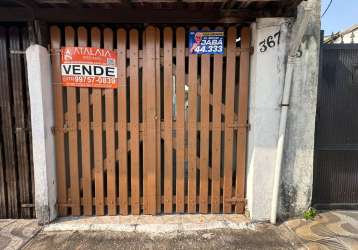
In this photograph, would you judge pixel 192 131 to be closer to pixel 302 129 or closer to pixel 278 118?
pixel 278 118

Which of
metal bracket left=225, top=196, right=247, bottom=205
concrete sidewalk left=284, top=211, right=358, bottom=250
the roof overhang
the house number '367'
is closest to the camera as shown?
concrete sidewalk left=284, top=211, right=358, bottom=250

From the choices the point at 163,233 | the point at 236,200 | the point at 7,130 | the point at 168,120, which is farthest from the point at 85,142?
the point at 236,200

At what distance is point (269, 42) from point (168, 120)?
1808 millimetres

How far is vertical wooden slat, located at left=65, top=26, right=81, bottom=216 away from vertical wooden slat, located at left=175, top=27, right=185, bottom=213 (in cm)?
151

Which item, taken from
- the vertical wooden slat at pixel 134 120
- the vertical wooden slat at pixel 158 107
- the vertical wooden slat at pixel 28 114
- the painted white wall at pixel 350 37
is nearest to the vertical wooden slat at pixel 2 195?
the vertical wooden slat at pixel 28 114

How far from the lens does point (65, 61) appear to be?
339 centimetres

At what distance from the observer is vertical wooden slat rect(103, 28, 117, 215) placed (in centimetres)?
339

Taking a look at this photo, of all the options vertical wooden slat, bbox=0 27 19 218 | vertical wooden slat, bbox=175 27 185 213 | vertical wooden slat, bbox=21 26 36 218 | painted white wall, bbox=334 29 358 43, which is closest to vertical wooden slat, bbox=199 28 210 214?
vertical wooden slat, bbox=175 27 185 213

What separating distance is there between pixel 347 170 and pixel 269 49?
91.2 inches

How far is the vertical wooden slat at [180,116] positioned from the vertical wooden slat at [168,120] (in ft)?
0.30

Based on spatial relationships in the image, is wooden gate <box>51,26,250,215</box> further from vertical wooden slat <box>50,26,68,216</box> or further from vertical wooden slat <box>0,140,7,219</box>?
vertical wooden slat <box>0,140,7,219</box>

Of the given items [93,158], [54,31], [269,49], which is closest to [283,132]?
[269,49]

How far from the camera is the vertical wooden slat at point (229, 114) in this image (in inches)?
135

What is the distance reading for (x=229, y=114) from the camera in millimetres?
3510
